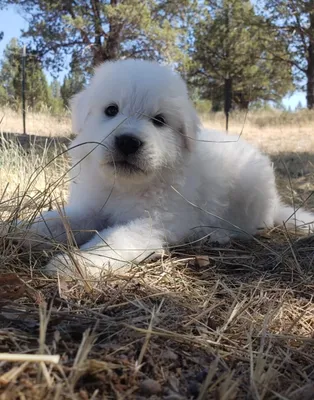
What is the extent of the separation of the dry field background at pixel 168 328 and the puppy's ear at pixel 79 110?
2.37 feet

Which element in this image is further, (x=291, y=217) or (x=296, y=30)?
(x=296, y=30)

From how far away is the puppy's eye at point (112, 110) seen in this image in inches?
101

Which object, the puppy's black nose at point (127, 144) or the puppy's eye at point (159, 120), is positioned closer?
the puppy's black nose at point (127, 144)

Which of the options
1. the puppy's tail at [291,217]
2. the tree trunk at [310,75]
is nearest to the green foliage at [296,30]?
the tree trunk at [310,75]

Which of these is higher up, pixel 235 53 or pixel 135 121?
pixel 235 53

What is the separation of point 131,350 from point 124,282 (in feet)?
2.38

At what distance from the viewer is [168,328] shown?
1.47 meters

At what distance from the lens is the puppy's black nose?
91.3 inches

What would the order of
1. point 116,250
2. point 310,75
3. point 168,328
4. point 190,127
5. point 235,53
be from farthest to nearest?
point 235,53, point 310,75, point 190,127, point 116,250, point 168,328

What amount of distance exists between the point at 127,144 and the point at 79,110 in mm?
699

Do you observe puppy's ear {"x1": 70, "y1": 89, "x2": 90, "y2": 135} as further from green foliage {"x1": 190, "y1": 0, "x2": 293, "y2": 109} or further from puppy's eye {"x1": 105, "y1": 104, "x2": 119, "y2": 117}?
green foliage {"x1": 190, "y1": 0, "x2": 293, "y2": 109}

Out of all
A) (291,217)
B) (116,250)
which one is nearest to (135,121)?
(116,250)

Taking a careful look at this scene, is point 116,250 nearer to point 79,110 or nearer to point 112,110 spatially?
point 112,110

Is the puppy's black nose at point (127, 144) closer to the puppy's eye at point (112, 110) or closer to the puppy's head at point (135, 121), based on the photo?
the puppy's head at point (135, 121)
